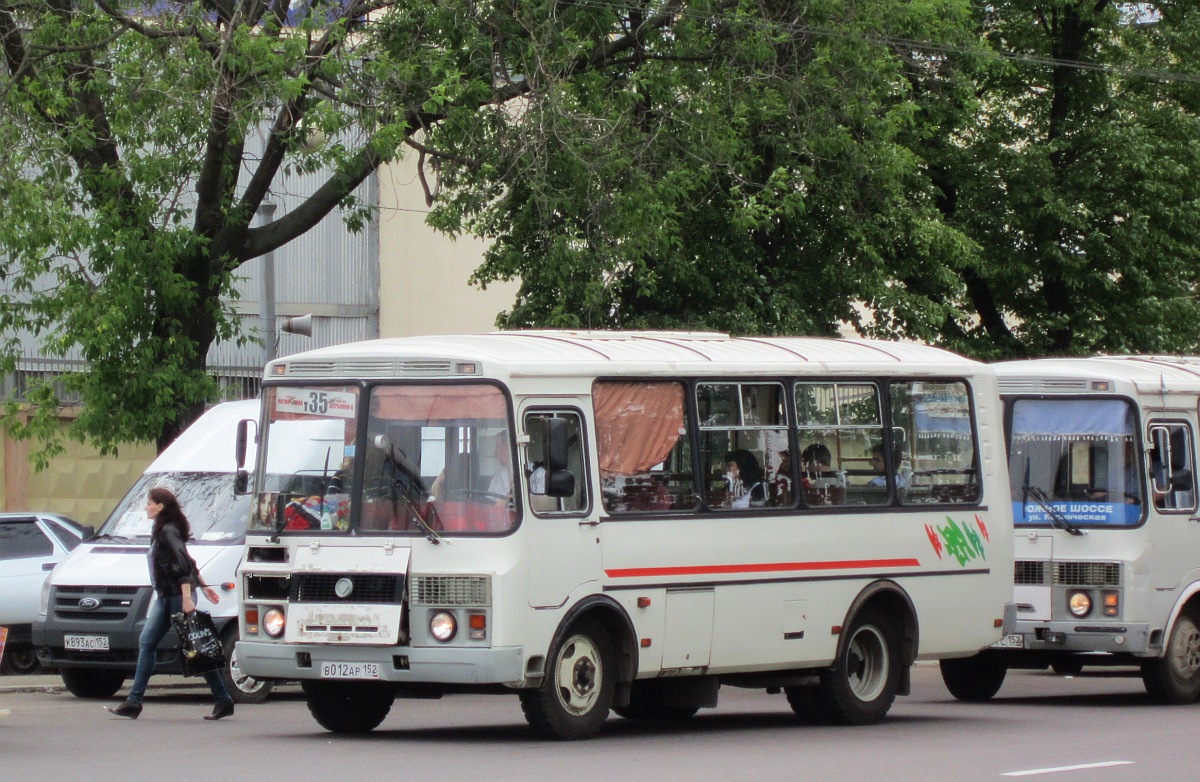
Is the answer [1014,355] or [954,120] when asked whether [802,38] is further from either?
[1014,355]

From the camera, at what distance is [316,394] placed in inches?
463

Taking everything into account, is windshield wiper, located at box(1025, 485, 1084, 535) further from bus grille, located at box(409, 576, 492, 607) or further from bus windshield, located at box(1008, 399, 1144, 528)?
bus grille, located at box(409, 576, 492, 607)

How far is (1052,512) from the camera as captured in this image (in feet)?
50.1

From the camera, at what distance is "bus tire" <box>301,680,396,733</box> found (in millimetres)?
12055

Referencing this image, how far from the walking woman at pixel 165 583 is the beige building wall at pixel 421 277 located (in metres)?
18.3

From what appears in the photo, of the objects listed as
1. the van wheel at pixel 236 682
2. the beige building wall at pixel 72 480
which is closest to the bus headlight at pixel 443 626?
the van wheel at pixel 236 682

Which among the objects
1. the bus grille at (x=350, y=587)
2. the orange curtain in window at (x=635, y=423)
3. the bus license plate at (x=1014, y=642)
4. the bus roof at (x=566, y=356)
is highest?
the bus roof at (x=566, y=356)

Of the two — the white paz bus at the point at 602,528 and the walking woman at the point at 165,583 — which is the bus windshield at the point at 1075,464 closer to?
the white paz bus at the point at 602,528

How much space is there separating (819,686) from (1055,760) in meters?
2.41

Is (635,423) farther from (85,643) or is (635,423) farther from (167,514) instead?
(85,643)

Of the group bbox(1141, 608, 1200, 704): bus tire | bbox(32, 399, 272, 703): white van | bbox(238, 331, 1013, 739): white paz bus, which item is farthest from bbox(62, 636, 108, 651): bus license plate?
bbox(1141, 608, 1200, 704): bus tire

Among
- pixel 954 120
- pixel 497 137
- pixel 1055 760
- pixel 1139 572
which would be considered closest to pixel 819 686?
pixel 1055 760

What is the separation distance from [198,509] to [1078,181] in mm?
15991

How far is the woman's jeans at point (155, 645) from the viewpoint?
13.3m
